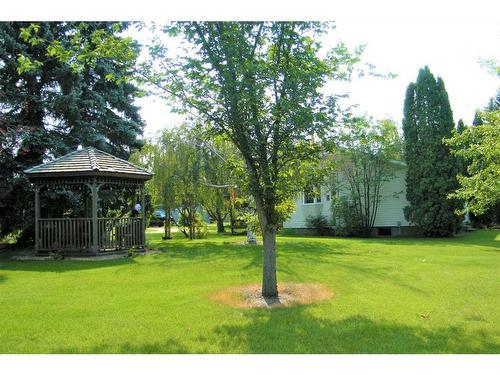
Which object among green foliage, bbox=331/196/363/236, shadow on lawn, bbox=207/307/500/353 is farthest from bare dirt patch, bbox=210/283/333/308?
green foliage, bbox=331/196/363/236

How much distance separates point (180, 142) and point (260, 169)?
46.7 feet

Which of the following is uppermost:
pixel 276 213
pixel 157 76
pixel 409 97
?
pixel 409 97

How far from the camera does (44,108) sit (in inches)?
685

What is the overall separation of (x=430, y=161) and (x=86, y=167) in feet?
50.7

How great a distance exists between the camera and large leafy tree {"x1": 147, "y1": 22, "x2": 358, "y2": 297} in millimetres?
6969

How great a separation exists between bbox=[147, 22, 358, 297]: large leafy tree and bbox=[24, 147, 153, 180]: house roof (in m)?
7.11

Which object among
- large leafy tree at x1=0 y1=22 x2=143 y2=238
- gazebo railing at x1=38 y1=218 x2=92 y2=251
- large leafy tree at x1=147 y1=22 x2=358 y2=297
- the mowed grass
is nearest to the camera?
the mowed grass

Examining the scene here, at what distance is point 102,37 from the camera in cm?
823

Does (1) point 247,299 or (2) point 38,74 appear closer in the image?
(1) point 247,299

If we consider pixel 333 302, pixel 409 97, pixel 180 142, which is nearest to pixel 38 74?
pixel 180 142

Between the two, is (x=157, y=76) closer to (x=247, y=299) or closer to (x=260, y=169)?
Result: (x=260, y=169)

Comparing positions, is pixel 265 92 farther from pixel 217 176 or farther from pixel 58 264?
pixel 217 176

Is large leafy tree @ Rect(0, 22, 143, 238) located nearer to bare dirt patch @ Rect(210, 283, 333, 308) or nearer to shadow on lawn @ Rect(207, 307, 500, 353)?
bare dirt patch @ Rect(210, 283, 333, 308)

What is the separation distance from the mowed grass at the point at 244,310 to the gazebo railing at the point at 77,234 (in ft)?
6.29
